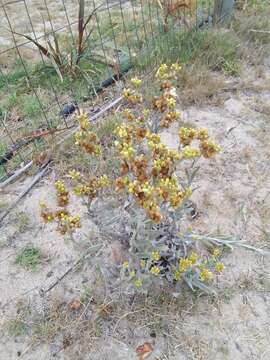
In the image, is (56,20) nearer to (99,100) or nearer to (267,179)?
(99,100)

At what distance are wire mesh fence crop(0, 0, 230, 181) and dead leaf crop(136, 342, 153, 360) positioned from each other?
146 centimetres

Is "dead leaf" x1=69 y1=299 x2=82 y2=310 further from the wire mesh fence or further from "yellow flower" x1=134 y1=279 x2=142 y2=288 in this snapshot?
the wire mesh fence

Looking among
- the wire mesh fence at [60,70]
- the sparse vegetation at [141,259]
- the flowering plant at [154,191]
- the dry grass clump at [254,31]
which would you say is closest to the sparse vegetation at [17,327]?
the sparse vegetation at [141,259]

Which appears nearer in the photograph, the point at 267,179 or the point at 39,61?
the point at 267,179

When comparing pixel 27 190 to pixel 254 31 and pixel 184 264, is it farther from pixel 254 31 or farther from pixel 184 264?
pixel 254 31

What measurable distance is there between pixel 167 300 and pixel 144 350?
0.78ft

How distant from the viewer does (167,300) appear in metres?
1.68

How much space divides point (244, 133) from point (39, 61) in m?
2.12

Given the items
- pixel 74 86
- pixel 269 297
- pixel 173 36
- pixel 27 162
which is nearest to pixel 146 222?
pixel 269 297

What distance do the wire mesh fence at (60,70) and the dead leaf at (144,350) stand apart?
1.46m

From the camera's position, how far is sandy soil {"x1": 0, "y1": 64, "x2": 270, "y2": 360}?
5.14 ft

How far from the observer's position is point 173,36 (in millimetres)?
3445

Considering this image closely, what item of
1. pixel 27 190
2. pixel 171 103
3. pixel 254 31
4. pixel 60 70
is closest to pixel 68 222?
pixel 171 103

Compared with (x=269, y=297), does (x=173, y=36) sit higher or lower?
higher
